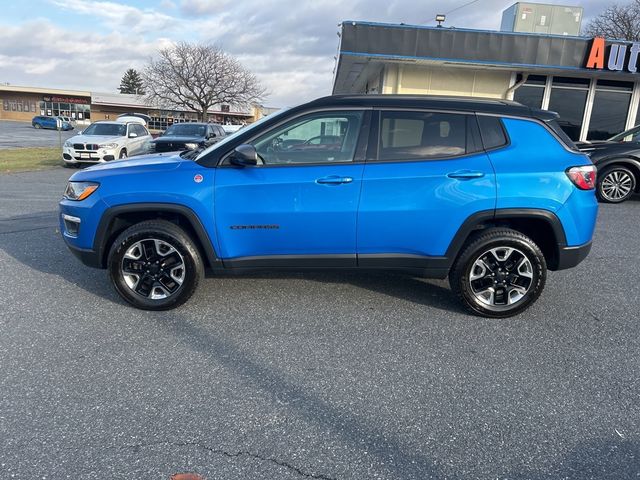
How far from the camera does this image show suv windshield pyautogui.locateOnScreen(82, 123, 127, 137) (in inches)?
651

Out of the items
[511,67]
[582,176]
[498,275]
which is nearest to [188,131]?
[511,67]

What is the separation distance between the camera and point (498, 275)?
4.00 meters

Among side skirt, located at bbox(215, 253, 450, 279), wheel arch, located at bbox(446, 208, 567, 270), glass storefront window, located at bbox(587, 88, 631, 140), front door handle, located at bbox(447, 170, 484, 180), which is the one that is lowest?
side skirt, located at bbox(215, 253, 450, 279)

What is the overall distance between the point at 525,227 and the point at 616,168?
22.8 feet

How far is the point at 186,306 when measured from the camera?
412 cm

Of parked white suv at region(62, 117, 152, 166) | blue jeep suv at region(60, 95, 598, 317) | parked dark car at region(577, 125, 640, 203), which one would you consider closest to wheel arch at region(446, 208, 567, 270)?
blue jeep suv at region(60, 95, 598, 317)

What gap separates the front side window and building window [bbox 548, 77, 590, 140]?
541 inches

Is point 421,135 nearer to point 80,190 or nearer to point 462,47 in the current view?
point 80,190

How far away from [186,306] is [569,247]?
133 inches

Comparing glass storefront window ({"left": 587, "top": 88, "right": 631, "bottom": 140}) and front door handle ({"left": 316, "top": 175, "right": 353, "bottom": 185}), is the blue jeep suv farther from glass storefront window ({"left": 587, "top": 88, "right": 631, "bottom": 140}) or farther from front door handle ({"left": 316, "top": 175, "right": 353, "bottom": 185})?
glass storefront window ({"left": 587, "top": 88, "right": 631, "bottom": 140})

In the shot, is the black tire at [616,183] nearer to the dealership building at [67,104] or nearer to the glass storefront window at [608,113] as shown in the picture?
the glass storefront window at [608,113]

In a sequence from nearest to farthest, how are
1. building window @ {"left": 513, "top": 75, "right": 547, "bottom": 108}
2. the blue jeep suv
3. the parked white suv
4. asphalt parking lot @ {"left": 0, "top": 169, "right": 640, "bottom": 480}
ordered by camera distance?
asphalt parking lot @ {"left": 0, "top": 169, "right": 640, "bottom": 480} < the blue jeep suv < building window @ {"left": 513, "top": 75, "right": 547, "bottom": 108} < the parked white suv

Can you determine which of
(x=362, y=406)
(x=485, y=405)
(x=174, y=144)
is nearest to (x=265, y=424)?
(x=362, y=406)

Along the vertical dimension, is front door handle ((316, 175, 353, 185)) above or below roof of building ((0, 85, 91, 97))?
below
